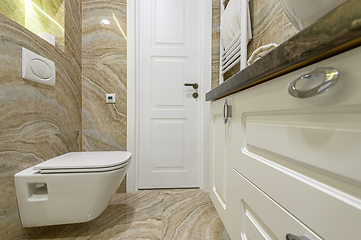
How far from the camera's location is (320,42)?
0.24 metres

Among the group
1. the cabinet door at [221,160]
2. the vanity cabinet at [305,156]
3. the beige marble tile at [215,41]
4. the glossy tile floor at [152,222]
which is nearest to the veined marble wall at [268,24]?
the beige marble tile at [215,41]

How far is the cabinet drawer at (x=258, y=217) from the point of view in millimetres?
352

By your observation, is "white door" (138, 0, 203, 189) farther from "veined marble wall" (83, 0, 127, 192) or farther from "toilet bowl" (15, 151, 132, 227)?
"toilet bowl" (15, 151, 132, 227)

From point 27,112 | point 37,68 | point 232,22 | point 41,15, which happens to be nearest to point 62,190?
point 27,112

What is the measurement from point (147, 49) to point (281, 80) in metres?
1.64

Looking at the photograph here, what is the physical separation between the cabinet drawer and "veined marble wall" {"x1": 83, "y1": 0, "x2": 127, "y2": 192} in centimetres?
134

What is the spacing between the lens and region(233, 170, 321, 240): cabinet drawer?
1.16ft

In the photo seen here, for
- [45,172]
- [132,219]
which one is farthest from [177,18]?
[132,219]

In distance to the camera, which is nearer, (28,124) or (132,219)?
(28,124)

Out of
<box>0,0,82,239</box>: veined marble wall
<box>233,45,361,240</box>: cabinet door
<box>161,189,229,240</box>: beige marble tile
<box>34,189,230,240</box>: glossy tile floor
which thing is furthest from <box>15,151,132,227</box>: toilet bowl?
<box>233,45,361,240</box>: cabinet door

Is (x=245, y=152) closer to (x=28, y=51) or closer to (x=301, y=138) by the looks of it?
(x=301, y=138)

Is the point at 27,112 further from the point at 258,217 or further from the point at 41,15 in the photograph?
the point at 258,217

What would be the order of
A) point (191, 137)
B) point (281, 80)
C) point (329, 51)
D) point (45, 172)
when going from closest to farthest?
point (329, 51) < point (281, 80) < point (45, 172) < point (191, 137)

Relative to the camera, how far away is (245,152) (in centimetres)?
56
